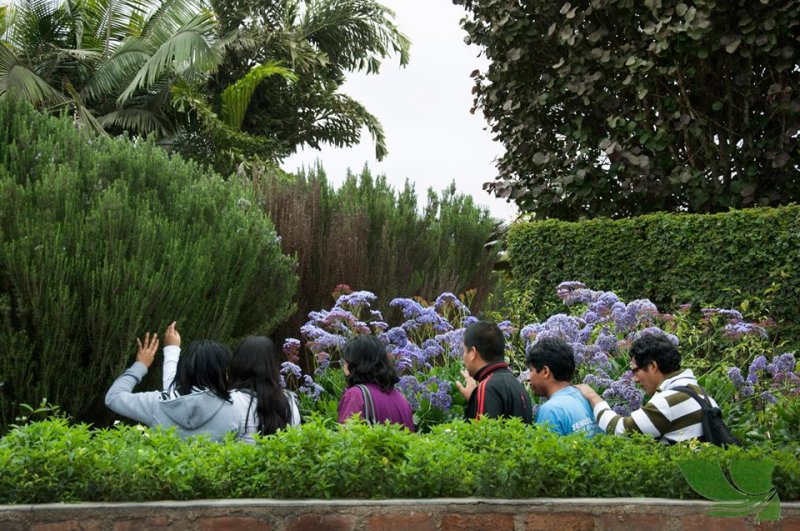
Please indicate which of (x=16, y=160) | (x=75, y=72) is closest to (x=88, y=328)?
(x=16, y=160)

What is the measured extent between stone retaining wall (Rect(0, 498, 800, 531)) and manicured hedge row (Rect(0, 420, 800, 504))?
0.11 m

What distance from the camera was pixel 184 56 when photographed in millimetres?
21844

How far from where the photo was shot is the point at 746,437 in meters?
6.01

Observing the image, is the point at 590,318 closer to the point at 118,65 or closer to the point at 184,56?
the point at 184,56

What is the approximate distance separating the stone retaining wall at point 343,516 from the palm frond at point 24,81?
18039 mm

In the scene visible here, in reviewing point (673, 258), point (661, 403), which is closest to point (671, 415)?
point (661, 403)

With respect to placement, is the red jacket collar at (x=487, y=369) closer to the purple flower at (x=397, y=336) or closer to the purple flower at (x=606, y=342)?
the purple flower at (x=606, y=342)

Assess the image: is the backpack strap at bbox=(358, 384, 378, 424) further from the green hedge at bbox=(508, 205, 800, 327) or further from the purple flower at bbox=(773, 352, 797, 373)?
the green hedge at bbox=(508, 205, 800, 327)

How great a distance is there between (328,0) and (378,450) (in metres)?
25.2

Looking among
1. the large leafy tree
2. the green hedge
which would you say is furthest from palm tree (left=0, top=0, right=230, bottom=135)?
the green hedge

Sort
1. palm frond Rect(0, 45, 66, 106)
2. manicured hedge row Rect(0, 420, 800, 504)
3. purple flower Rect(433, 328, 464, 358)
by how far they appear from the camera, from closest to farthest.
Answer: manicured hedge row Rect(0, 420, 800, 504) < purple flower Rect(433, 328, 464, 358) < palm frond Rect(0, 45, 66, 106)

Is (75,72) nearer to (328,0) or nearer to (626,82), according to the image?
(328,0)

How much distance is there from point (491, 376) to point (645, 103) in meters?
6.90

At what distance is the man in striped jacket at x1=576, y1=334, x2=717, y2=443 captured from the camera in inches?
180
